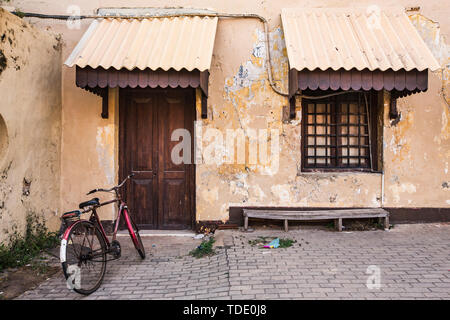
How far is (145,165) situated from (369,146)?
14.2 feet

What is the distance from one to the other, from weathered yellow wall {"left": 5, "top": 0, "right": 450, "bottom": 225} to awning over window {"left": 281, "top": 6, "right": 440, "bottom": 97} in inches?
22.0

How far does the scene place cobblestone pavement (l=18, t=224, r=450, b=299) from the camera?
3.64 meters

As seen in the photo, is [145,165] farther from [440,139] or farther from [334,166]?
[440,139]

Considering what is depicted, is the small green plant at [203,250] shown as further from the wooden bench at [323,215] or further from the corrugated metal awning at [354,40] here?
the corrugated metal awning at [354,40]

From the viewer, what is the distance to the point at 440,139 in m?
6.08

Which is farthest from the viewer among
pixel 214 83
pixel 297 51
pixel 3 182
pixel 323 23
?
pixel 214 83

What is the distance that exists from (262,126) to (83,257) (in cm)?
369

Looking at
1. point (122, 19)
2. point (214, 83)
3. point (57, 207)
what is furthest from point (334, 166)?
point (57, 207)

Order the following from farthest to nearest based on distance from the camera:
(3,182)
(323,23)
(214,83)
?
(214,83)
(323,23)
(3,182)

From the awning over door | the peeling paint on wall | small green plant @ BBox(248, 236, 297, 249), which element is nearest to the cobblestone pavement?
small green plant @ BBox(248, 236, 297, 249)

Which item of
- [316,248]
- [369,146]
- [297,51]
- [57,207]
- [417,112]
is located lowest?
[316,248]

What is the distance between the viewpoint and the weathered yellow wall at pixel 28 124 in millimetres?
4734

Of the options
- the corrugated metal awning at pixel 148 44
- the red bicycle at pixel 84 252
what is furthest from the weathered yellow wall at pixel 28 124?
the red bicycle at pixel 84 252

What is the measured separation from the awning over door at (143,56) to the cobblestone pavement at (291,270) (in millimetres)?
2630
